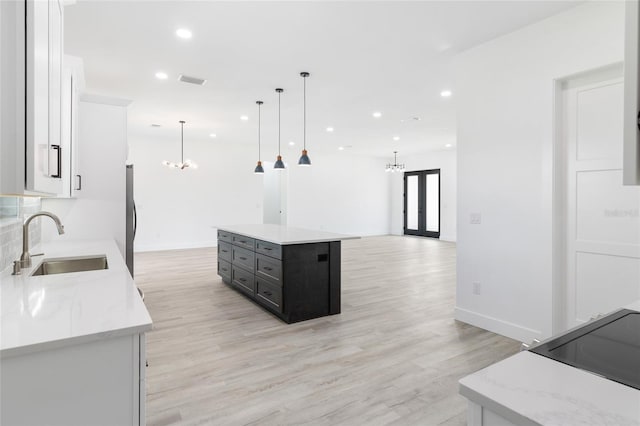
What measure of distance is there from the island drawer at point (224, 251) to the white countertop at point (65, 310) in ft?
10.1

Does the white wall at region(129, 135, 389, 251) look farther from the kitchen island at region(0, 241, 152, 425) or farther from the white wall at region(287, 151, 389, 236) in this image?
the kitchen island at region(0, 241, 152, 425)

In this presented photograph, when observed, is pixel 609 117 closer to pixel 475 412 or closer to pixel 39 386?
pixel 475 412

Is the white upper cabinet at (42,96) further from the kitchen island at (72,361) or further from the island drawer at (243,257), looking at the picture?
the island drawer at (243,257)

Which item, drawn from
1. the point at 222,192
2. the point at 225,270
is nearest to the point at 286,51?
the point at 225,270

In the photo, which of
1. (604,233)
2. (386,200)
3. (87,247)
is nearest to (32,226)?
(87,247)

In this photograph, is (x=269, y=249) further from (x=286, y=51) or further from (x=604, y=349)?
(x=604, y=349)

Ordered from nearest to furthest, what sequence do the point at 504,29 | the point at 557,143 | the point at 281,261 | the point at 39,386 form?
the point at 39,386
the point at 557,143
the point at 504,29
the point at 281,261

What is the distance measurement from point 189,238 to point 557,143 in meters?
8.29

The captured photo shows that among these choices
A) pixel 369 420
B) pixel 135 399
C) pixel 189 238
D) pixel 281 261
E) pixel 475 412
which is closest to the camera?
pixel 475 412

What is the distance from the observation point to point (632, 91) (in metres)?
0.62

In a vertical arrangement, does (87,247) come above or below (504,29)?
below

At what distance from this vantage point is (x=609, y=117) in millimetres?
2639

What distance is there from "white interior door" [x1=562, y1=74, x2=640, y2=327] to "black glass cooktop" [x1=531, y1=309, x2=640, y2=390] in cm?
185

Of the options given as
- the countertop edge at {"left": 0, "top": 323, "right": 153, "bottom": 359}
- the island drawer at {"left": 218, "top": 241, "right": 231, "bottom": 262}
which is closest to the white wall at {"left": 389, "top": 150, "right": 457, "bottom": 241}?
the island drawer at {"left": 218, "top": 241, "right": 231, "bottom": 262}
